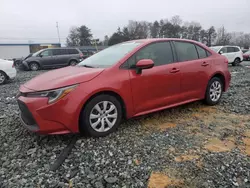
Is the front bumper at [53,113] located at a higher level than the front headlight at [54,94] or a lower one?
lower

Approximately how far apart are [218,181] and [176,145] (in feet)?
2.70

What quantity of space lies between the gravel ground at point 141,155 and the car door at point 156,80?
1.28 ft

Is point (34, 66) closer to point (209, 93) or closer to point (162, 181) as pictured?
point (209, 93)

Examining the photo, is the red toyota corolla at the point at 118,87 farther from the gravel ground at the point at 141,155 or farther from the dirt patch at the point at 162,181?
the dirt patch at the point at 162,181

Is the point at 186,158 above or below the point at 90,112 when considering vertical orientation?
below

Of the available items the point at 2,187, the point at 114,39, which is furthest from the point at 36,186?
the point at 114,39

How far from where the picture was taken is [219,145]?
9.84 feet

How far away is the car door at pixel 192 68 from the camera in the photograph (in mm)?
4105

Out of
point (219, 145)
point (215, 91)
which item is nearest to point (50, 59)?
point (215, 91)

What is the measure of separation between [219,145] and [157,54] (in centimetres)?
183

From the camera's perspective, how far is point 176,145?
9.88 feet

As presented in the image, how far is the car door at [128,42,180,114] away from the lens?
348 centimetres

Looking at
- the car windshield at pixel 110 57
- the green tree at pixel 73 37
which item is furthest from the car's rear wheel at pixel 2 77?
the green tree at pixel 73 37

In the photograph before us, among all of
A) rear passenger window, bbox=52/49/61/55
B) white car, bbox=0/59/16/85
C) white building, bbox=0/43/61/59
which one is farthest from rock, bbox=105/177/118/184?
white building, bbox=0/43/61/59
